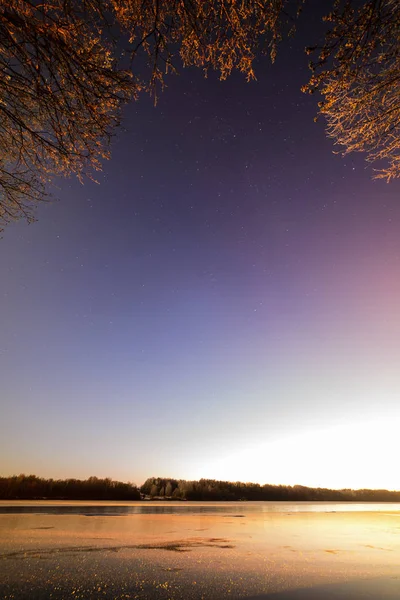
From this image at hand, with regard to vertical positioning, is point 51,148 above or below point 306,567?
above

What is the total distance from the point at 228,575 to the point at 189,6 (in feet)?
22.8

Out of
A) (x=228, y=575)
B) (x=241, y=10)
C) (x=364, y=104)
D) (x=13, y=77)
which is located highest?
(x=241, y=10)

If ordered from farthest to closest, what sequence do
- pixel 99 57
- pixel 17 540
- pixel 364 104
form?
pixel 17 540 < pixel 364 104 < pixel 99 57

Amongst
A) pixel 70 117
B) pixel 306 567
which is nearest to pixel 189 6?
pixel 70 117

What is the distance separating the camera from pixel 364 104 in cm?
507

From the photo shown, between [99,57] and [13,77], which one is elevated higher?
[99,57]

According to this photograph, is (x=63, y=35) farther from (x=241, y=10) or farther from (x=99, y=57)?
(x=241, y=10)

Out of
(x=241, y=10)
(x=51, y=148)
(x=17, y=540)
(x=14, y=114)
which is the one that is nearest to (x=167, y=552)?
(x=17, y=540)

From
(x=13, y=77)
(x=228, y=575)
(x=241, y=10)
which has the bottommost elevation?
(x=228, y=575)

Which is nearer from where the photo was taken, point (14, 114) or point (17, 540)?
point (14, 114)

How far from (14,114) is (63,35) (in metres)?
1.30

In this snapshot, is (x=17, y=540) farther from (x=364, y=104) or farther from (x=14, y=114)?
(x=364, y=104)

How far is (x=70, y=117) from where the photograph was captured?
5.14 meters

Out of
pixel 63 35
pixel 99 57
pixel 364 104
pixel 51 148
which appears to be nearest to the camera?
pixel 63 35
